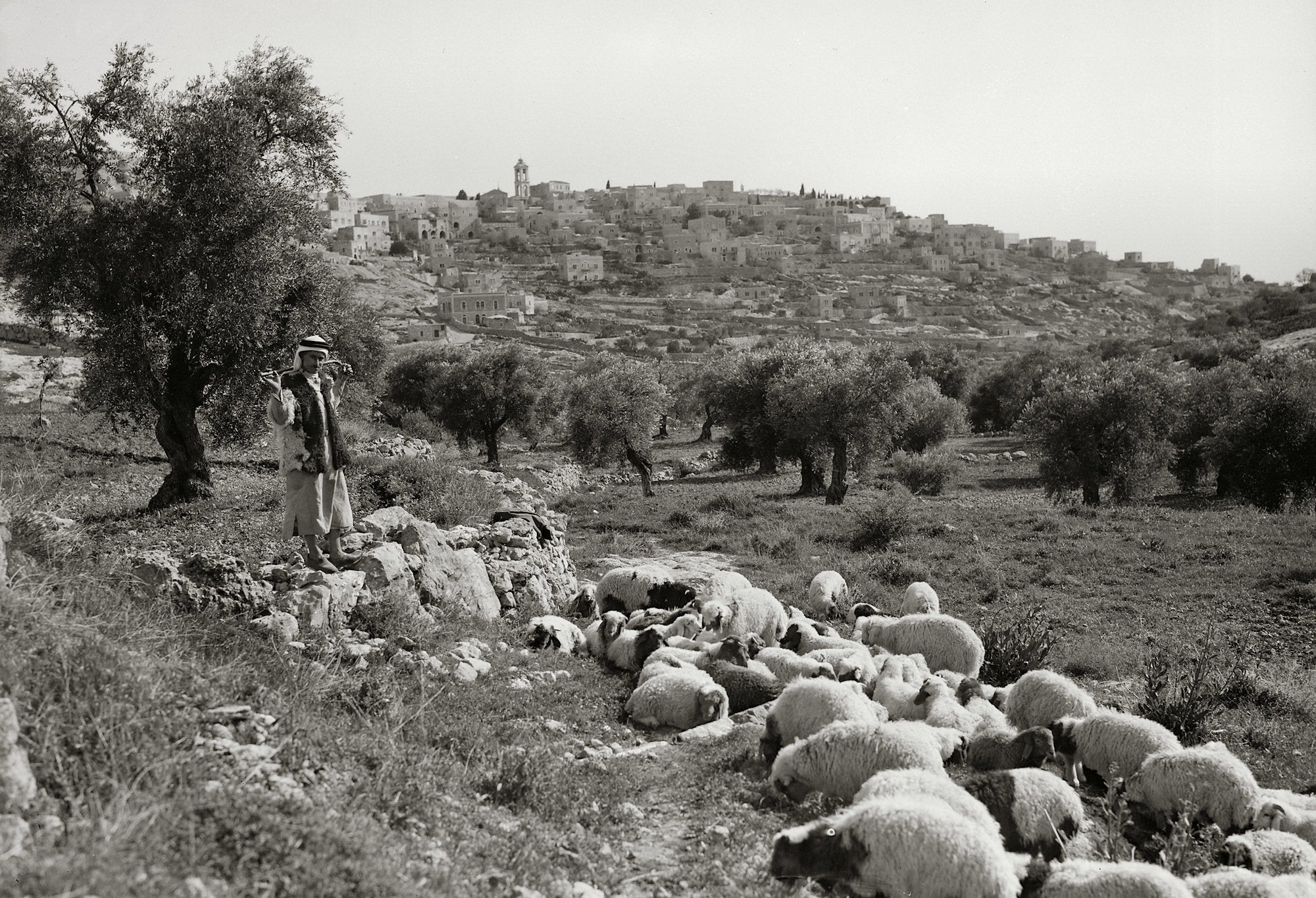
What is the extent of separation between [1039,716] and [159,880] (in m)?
7.40

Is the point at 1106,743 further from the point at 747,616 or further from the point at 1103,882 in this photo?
the point at 747,616

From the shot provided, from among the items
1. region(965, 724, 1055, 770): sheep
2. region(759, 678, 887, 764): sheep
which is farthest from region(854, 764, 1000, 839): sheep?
region(965, 724, 1055, 770): sheep

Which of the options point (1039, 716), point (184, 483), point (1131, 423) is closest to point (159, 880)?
point (1039, 716)

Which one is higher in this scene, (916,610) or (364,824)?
(364,824)

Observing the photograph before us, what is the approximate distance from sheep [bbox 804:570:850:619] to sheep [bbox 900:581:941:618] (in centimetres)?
114

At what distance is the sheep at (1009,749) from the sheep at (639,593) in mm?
5574

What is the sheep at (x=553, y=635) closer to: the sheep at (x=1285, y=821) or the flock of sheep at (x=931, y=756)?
the flock of sheep at (x=931, y=756)

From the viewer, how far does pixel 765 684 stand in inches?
352

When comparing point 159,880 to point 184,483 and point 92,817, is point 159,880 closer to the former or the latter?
point 92,817

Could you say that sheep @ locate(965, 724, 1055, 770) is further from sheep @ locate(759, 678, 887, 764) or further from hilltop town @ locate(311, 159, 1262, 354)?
hilltop town @ locate(311, 159, 1262, 354)

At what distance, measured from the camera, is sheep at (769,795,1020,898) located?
4797 millimetres

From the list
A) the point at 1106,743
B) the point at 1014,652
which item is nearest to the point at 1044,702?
the point at 1106,743

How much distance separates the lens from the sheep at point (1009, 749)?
705 centimetres

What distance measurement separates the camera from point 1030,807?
5.98 meters
